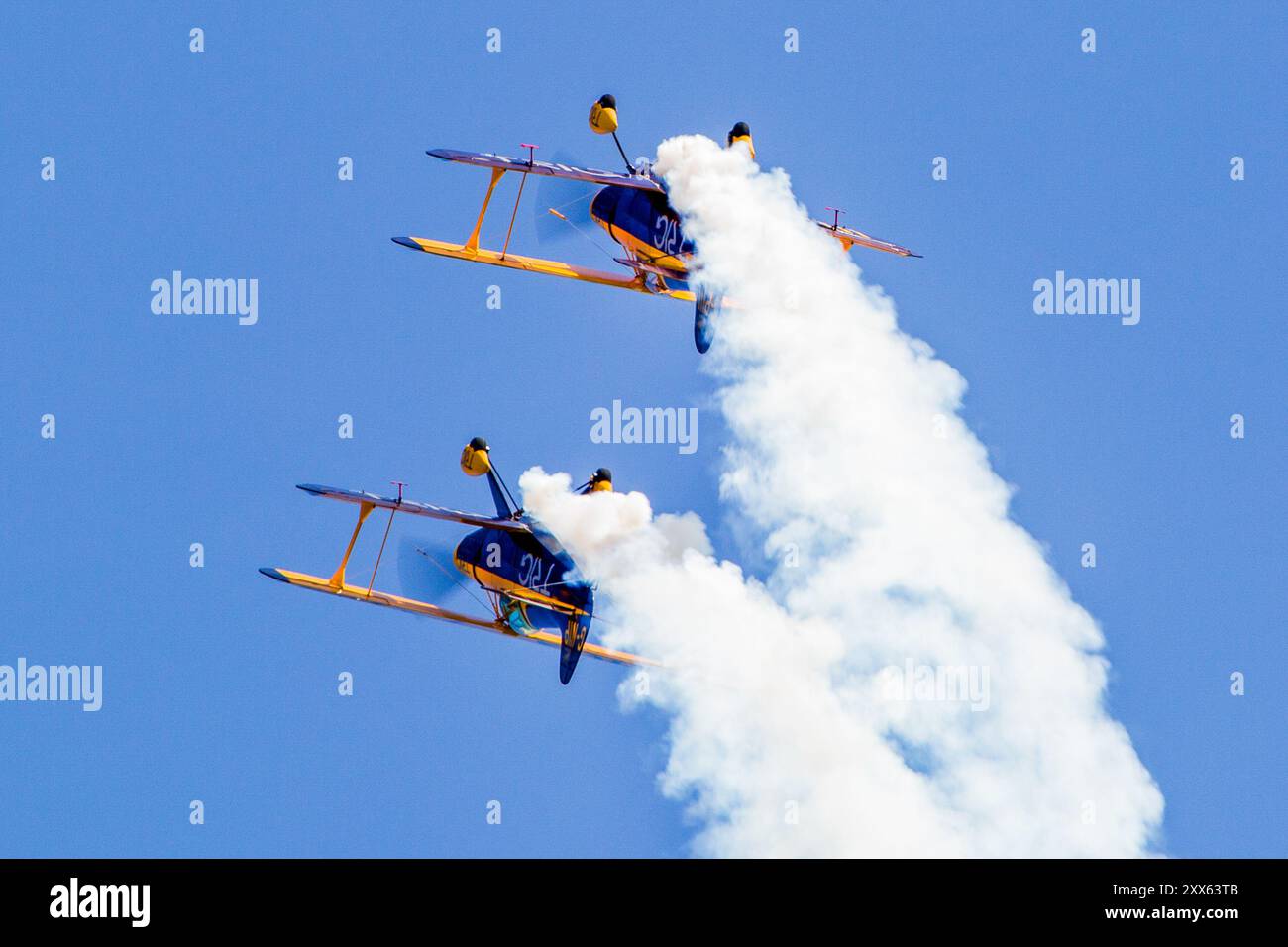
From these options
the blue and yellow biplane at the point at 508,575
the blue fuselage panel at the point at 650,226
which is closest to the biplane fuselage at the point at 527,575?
the blue and yellow biplane at the point at 508,575

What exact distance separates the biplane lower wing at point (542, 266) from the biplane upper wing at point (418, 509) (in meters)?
6.73

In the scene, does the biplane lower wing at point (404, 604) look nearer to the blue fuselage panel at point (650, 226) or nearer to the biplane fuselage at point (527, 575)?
the biplane fuselage at point (527, 575)

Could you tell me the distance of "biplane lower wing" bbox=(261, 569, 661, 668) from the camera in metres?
74.7

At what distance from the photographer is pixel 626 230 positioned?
74.8 m

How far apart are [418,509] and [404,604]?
141 inches

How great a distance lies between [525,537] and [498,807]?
7.55 m

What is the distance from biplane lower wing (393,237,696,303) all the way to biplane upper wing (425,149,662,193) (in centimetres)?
254

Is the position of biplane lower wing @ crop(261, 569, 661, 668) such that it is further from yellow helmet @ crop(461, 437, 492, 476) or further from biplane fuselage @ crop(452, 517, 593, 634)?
yellow helmet @ crop(461, 437, 492, 476)

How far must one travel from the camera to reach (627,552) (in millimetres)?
70625

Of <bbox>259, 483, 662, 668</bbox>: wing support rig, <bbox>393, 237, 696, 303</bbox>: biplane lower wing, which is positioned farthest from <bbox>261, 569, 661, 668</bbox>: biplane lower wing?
<bbox>393, 237, 696, 303</bbox>: biplane lower wing
